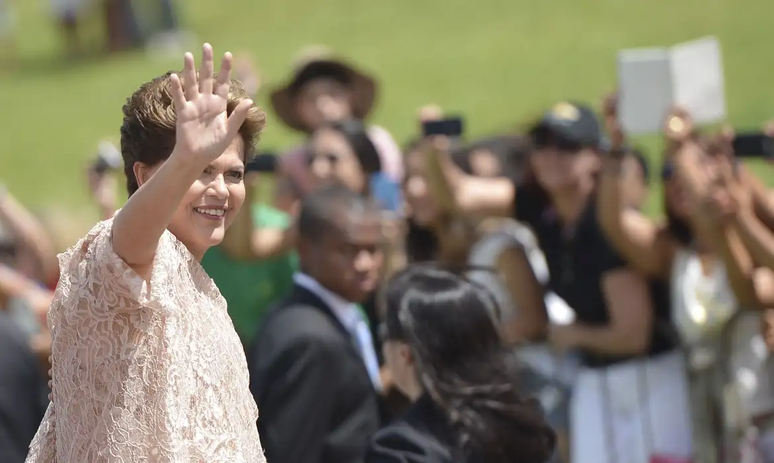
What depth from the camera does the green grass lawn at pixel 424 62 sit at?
10875 mm

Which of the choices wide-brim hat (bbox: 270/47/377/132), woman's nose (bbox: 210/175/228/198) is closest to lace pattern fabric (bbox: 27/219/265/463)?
woman's nose (bbox: 210/175/228/198)

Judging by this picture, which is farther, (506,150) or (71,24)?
(71,24)

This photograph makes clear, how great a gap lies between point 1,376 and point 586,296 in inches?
85.6

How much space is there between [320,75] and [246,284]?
5.02ft

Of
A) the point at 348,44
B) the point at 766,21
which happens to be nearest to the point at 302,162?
the point at 766,21

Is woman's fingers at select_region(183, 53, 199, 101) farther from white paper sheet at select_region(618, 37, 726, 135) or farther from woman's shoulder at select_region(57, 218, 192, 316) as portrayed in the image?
white paper sheet at select_region(618, 37, 726, 135)

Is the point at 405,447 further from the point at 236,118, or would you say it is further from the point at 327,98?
the point at 327,98

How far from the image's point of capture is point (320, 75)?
5859 millimetres

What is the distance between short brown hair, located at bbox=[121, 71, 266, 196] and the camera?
77.2 inches

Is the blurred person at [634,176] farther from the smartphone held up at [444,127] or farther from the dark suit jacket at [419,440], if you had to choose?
the dark suit jacket at [419,440]

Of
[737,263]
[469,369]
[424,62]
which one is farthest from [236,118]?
[424,62]

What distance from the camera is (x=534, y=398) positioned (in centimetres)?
306

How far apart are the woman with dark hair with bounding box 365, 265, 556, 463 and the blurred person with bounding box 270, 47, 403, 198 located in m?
2.62

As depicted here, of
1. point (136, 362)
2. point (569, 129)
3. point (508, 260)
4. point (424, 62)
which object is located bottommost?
point (424, 62)
